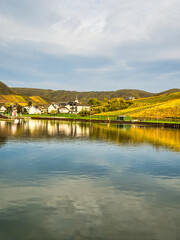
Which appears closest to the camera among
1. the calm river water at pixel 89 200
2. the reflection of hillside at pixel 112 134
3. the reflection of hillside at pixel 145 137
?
the calm river water at pixel 89 200

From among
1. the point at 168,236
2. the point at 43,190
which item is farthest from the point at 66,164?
the point at 168,236

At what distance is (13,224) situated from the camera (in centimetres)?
1156

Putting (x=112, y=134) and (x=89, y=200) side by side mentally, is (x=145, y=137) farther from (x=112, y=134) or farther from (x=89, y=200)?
(x=89, y=200)

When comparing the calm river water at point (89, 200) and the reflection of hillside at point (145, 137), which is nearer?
the calm river water at point (89, 200)

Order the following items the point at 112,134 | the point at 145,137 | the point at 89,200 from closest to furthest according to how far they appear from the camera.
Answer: the point at 89,200
the point at 145,137
the point at 112,134

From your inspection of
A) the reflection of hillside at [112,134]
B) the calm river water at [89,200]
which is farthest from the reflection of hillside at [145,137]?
the calm river water at [89,200]

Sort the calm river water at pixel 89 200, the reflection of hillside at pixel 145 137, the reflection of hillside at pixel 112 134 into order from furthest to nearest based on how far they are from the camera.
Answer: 1. the reflection of hillside at pixel 112 134
2. the reflection of hillside at pixel 145 137
3. the calm river water at pixel 89 200

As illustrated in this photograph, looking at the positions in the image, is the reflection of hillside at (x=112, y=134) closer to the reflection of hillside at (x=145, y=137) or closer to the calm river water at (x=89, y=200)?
the reflection of hillside at (x=145, y=137)

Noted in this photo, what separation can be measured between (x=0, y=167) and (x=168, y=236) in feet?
56.3

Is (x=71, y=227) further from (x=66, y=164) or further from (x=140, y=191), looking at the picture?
(x=66, y=164)

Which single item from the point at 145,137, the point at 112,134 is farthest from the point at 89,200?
the point at 112,134

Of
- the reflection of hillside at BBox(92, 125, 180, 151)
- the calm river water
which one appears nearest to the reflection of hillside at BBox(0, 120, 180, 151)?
the reflection of hillside at BBox(92, 125, 180, 151)

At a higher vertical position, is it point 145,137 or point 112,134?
point 112,134

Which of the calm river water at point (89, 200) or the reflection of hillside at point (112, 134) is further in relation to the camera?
the reflection of hillside at point (112, 134)
